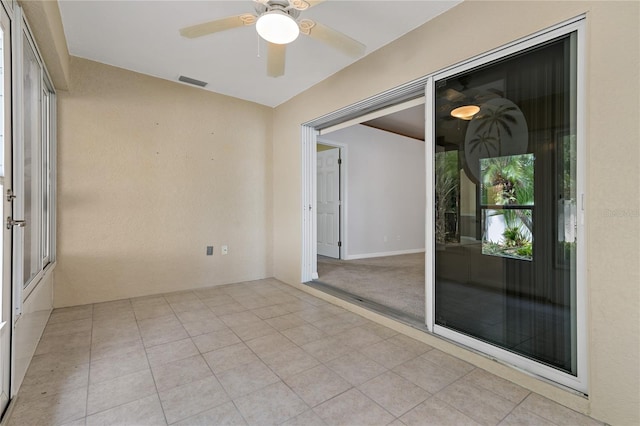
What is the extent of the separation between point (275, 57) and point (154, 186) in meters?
2.30

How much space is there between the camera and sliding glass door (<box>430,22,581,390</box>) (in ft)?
5.45

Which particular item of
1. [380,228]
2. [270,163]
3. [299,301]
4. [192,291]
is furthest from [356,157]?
[192,291]

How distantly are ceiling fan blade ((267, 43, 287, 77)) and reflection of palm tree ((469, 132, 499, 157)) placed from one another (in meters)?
1.48

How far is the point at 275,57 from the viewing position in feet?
6.90

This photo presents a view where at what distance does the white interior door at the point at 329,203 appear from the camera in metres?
5.67

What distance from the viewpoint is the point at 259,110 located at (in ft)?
14.1

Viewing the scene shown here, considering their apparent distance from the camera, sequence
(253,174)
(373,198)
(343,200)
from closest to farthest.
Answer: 1. (253,174)
2. (343,200)
3. (373,198)

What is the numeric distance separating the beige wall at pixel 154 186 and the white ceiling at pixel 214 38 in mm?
387

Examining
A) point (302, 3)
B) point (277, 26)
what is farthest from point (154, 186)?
point (302, 3)

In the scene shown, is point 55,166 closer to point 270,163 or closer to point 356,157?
point 270,163

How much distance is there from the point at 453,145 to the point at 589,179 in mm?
870

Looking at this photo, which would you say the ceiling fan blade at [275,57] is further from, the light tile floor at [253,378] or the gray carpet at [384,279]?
the gray carpet at [384,279]

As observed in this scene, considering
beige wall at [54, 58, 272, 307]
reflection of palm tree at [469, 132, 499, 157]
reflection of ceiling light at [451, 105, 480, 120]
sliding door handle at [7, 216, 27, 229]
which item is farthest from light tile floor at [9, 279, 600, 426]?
reflection of ceiling light at [451, 105, 480, 120]

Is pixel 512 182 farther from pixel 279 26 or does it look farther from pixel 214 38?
pixel 214 38
